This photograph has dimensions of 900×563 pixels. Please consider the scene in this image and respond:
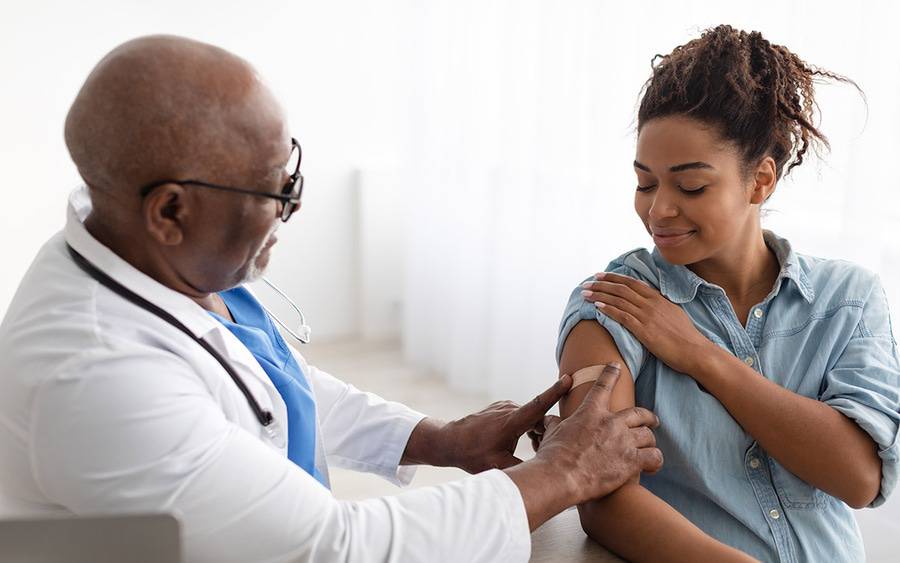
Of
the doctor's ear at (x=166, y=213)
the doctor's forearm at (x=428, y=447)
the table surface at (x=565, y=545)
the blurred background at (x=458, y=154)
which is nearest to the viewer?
the doctor's ear at (x=166, y=213)

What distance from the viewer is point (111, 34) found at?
14.9 feet

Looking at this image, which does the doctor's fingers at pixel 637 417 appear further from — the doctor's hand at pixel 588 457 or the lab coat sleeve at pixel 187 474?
the lab coat sleeve at pixel 187 474

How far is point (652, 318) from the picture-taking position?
1421 millimetres

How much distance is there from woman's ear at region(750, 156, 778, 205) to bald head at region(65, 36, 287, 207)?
0.79 metres

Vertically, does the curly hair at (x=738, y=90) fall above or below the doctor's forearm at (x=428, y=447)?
above

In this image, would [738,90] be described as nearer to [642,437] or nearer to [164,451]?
[642,437]

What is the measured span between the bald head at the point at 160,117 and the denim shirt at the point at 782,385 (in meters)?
0.61

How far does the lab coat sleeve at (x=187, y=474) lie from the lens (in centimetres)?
101

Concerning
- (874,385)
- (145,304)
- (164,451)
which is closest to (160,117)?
(145,304)

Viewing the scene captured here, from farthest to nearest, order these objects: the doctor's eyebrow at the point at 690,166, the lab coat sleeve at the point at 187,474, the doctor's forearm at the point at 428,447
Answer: the doctor's forearm at the point at 428,447
the doctor's eyebrow at the point at 690,166
the lab coat sleeve at the point at 187,474

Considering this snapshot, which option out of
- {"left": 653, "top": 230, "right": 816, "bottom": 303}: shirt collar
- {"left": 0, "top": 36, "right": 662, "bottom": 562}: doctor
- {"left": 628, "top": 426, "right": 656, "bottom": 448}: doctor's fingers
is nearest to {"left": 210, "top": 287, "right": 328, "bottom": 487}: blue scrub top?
{"left": 0, "top": 36, "right": 662, "bottom": 562}: doctor

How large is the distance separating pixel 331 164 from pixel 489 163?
4.21 ft

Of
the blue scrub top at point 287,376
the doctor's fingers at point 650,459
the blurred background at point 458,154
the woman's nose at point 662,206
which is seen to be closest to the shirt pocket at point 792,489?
the doctor's fingers at point 650,459

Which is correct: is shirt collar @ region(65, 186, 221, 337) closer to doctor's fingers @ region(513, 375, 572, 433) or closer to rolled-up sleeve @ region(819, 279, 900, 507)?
doctor's fingers @ region(513, 375, 572, 433)
